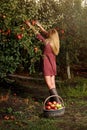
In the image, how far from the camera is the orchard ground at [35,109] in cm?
791

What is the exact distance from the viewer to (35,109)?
959cm

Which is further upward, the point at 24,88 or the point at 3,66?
the point at 3,66

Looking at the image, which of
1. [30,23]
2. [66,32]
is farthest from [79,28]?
[30,23]

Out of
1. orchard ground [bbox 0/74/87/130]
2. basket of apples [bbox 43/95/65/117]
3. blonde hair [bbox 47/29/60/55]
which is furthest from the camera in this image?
blonde hair [bbox 47/29/60/55]

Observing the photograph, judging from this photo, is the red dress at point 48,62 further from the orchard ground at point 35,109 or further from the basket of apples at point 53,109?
the orchard ground at point 35,109

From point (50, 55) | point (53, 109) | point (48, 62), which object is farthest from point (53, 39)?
point (53, 109)

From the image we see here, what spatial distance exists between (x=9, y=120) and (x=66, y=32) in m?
7.29

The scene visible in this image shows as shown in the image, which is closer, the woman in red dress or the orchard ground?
the orchard ground

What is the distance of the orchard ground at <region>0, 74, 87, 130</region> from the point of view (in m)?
7.91

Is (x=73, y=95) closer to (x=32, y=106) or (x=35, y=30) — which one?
(x=32, y=106)

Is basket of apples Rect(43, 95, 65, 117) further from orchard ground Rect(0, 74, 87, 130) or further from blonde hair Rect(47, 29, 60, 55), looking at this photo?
blonde hair Rect(47, 29, 60, 55)

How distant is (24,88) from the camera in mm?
13328

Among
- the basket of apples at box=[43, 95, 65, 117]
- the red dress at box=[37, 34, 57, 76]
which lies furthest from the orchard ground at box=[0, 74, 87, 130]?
the red dress at box=[37, 34, 57, 76]

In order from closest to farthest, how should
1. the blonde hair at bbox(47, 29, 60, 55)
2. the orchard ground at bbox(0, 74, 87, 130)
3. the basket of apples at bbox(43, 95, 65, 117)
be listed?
the orchard ground at bbox(0, 74, 87, 130) < the basket of apples at bbox(43, 95, 65, 117) < the blonde hair at bbox(47, 29, 60, 55)
